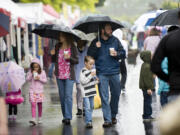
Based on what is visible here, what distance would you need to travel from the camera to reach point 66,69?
403 inches

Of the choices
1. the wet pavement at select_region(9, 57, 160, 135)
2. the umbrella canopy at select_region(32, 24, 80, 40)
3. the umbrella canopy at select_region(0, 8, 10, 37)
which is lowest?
the wet pavement at select_region(9, 57, 160, 135)

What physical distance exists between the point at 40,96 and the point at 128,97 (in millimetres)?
4612

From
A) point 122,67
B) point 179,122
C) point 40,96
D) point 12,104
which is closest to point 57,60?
point 40,96

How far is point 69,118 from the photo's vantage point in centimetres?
1026

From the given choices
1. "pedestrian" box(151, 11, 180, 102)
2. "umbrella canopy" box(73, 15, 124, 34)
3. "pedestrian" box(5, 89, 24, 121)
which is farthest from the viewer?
"pedestrian" box(5, 89, 24, 121)

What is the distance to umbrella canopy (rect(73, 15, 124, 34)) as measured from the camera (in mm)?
9984

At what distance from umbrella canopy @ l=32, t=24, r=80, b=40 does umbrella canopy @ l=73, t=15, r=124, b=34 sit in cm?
35

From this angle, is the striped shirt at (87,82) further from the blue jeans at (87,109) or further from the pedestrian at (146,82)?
the pedestrian at (146,82)

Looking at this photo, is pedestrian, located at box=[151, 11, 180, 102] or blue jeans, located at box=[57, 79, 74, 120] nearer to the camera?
pedestrian, located at box=[151, 11, 180, 102]

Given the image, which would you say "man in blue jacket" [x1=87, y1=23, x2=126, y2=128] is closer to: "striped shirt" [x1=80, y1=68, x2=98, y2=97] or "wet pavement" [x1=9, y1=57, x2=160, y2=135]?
"striped shirt" [x1=80, y1=68, x2=98, y2=97]

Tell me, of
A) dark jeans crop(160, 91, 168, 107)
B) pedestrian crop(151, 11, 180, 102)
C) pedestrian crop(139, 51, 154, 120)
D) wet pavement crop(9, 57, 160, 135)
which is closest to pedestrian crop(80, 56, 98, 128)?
wet pavement crop(9, 57, 160, 135)

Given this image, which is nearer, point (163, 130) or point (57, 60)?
point (163, 130)

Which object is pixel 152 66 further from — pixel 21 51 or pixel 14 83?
pixel 21 51

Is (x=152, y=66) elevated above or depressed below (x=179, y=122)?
above
